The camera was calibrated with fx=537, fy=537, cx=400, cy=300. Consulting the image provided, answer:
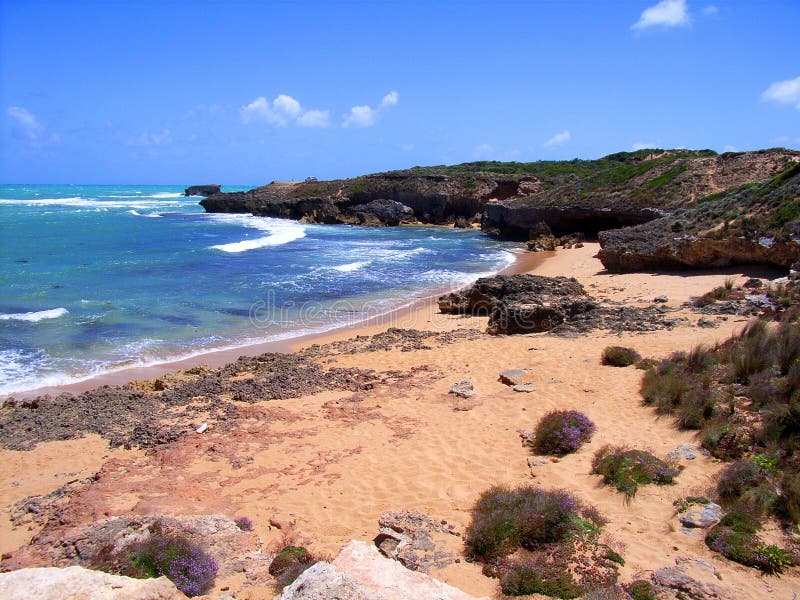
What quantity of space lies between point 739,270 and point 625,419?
14287mm

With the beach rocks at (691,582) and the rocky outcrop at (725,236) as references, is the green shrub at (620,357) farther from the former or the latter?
the rocky outcrop at (725,236)

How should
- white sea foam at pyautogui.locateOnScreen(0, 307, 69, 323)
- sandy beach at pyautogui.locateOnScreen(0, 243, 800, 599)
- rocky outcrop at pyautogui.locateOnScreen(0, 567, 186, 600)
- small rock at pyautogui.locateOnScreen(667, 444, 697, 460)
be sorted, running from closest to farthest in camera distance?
rocky outcrop at pyautogui.locateOnScreen(0, 567, 186, 600), sandy beach at pyautogui.locateOnScreen(0, 243, 800, 599), small rock at pyautogui.locateOnScreen(667, 444, 697, 460), white sea foam at pyautogui.locateOnScreen(0, 307, 69, 323)

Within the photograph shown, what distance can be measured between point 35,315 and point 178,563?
16.9 metres

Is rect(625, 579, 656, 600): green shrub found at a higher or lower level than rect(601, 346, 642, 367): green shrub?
lower

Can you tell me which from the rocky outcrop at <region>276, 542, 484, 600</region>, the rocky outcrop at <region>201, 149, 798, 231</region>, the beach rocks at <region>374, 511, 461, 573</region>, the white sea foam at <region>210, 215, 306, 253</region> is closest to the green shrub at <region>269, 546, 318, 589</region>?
the beach rocks at <region>374, 511, 461, 573</region>

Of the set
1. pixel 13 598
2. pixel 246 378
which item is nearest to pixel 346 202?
pixel 246 378

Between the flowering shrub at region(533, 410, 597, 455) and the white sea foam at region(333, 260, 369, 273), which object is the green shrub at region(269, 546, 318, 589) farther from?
the white sea foam at region(333, 260, 369, 273)

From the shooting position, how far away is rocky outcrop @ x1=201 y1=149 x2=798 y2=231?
33.1 m

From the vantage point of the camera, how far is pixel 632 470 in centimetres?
654

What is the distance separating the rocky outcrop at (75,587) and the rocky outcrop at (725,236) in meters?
19.7

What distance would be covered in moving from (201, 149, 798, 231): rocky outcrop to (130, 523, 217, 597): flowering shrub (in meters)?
31.1

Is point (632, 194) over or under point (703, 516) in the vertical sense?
over

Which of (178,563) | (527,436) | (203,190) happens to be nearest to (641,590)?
(527,436)

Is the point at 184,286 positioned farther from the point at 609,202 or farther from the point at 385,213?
the point at 385,213
